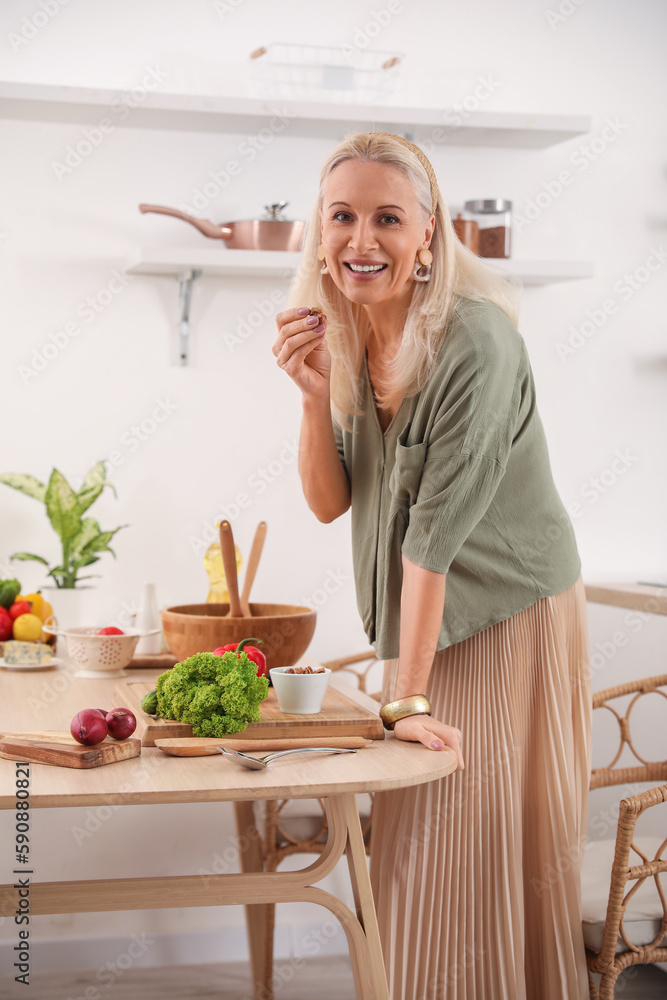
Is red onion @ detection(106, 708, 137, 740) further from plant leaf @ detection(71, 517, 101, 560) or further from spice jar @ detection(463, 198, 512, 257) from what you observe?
spice jar @ detection(463, 198, 512, 257)

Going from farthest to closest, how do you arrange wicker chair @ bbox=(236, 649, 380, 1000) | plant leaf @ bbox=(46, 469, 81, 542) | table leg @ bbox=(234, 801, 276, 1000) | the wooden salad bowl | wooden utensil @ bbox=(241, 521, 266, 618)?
plant leaf @ bbox=(46, 469, 81, 542) < table leg @ bbox=(234, 801, 276, 1000) < wicker chair @ bbox=(236, 649, 380, 1000) < wooden utensil @ bbox=(241, 521, 266, 618) < the wooden salad bowl

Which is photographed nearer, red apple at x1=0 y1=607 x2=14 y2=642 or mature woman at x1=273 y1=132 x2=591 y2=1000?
mature woman at x1=273 y1=132 x2=591 y2=1000

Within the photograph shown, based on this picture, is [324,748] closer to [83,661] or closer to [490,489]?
[490,489]

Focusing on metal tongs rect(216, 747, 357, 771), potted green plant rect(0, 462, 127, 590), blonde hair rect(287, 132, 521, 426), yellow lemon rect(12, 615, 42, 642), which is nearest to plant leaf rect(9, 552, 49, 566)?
potted green plant rect(0, 462, 127, 590)

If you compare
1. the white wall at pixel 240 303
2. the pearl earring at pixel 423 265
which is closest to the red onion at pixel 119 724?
the pearl earring at pixel 423 265

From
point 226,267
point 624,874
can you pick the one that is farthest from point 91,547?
point 624,874

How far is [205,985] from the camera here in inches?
96.3

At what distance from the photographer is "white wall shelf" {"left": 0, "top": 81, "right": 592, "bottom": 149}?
7.53ft

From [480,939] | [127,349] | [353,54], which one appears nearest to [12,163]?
[127,349]

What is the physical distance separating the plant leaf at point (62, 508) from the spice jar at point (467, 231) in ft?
3.70

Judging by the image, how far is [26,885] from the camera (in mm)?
1223

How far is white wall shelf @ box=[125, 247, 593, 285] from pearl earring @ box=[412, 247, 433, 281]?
806mm

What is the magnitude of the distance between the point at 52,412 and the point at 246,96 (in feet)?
3.05

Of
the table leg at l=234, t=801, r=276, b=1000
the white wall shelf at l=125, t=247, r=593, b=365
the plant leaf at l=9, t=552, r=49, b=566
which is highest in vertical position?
the white wall shelf at l=125, t=247, r=593, b=365
